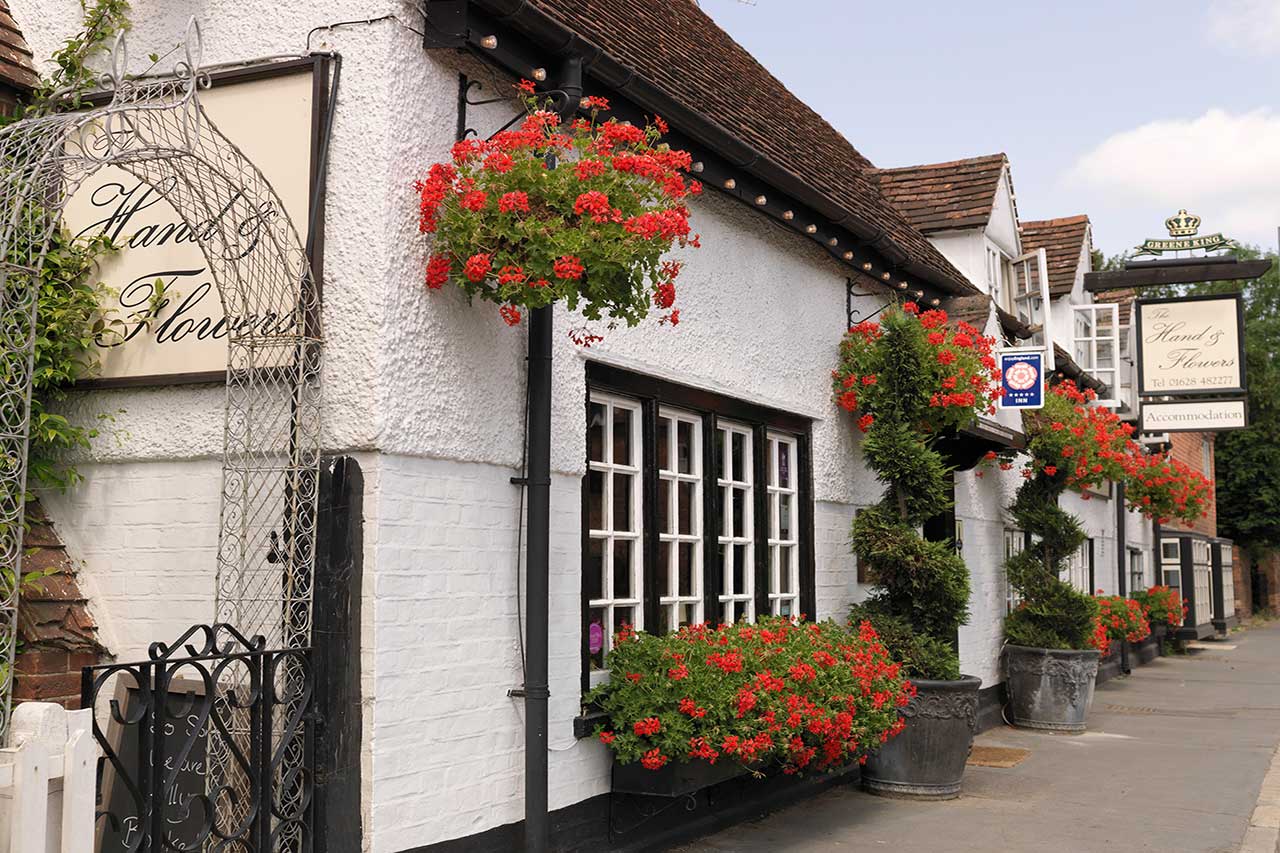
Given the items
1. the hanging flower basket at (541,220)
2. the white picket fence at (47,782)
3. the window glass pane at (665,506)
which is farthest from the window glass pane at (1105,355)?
the white picket fence at (47,782)

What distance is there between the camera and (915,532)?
9711mm

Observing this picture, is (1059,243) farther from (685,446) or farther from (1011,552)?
(685,446)

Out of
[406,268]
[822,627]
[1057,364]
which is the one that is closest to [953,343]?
[822,627]

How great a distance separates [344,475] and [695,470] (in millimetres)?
3143

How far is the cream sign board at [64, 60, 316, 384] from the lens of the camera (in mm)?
5461

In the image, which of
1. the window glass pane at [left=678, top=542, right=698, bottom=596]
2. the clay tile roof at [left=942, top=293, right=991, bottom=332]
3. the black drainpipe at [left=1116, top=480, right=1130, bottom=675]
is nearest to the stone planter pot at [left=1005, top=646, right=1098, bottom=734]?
the clay tile roof at [left=942, top=293, right=991, bottom=332]

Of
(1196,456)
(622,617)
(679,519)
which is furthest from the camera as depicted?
(1196,456)

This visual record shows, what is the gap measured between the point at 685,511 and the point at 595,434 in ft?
3.73

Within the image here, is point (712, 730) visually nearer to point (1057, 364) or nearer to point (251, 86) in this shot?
point (251, 86)

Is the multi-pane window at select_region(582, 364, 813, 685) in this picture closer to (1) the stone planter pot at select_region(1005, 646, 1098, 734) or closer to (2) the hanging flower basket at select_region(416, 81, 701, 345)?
(2) the hanging flower basket at select_region(416, 81, 701, 345)

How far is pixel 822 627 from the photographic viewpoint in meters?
8.25

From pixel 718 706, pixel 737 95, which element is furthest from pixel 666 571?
pixel 737 95

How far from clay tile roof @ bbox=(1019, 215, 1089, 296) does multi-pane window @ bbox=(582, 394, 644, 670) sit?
1356 cm

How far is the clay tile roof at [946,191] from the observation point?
1370 cm
